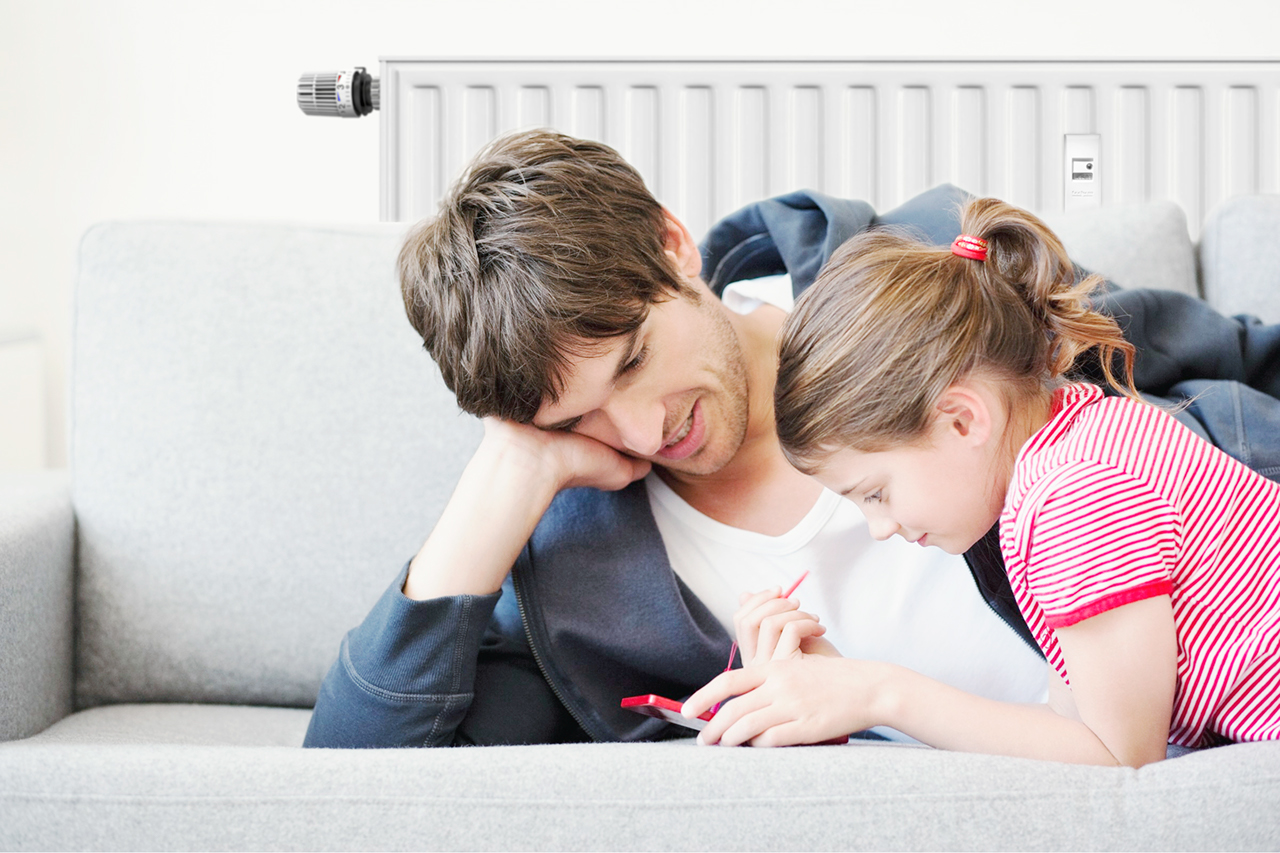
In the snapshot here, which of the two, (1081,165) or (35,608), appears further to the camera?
(1081,165)

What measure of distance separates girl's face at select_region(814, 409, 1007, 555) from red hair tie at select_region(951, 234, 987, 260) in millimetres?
144

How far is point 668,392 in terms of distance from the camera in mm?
946

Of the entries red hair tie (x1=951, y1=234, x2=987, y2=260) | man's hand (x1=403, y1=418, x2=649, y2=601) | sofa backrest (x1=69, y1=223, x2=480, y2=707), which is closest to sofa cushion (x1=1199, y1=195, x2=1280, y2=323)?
red hair tie (x1=951, y1=234, x2=987, y2=260)

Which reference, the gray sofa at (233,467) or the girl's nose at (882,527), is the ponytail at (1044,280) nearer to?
the girl's nose at (882,527)

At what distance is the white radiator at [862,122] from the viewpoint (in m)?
1.76

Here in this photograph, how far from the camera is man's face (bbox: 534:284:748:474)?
893 mm

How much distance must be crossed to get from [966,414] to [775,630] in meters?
0.24

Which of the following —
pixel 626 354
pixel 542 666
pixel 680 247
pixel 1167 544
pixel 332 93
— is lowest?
pixel 542 666

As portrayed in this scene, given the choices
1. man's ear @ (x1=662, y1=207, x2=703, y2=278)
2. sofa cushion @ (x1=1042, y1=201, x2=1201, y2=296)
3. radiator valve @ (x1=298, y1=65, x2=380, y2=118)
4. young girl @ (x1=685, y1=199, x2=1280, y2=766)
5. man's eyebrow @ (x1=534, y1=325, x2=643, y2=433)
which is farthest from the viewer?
radiator valve @ (x1=298, y1=65, x2=380, y2=118)

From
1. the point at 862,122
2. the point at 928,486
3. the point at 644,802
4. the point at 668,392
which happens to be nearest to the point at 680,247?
the point at 668,392

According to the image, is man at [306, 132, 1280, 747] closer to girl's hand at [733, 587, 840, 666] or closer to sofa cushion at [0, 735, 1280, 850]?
girl's hand at [733, 587, 840, 666]

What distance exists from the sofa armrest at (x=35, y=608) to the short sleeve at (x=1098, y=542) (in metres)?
0.93

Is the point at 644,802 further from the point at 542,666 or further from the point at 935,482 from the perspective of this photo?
the point at 542,666

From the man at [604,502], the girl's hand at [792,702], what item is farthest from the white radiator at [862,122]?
the girl's hand at [792,702]
